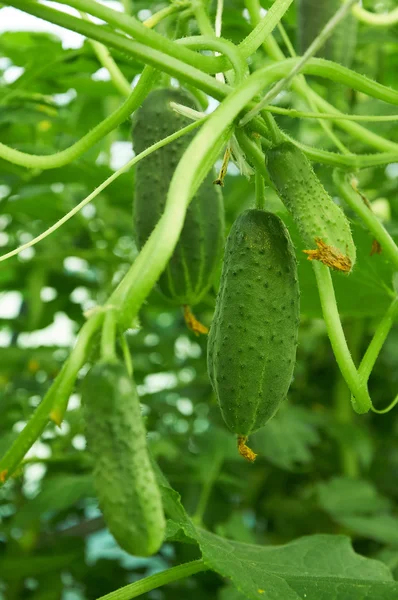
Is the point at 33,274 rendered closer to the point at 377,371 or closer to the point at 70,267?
the point at 70,267

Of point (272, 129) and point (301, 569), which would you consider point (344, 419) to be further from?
point (272, 129)

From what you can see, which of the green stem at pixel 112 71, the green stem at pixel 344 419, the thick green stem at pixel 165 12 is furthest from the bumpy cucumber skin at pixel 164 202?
the green stem at pixel 344 419

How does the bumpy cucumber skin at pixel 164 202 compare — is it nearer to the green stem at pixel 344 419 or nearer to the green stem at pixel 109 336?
the green stem at pixel 109 336

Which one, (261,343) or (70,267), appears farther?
(70,267)

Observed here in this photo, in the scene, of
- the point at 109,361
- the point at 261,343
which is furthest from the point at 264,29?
the point at 109,361

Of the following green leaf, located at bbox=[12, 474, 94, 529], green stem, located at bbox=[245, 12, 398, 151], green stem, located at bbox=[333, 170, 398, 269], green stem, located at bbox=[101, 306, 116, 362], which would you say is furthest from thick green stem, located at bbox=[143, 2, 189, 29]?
green leaf, located at bbox=[12, 474, 94, 529]

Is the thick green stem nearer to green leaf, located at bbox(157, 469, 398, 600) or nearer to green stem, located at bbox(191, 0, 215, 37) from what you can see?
green stem, located at bbox(191, 0, 215, 37)
